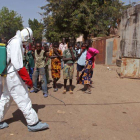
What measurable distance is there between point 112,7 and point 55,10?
516cm

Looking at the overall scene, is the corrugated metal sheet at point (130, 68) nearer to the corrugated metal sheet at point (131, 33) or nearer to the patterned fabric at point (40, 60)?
the corrugated metal sheet at point (131, 33)

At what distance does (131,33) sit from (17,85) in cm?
822

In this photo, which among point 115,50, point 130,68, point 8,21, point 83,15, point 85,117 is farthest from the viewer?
point 8,21

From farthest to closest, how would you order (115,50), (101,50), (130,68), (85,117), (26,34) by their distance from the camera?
1. (101,50)
2. (115,50)
3. (130,68)
4. (85,117)
5. (26,34)

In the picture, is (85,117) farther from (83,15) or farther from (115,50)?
(83,15)

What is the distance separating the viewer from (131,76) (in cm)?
716

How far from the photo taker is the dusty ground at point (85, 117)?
2.89m

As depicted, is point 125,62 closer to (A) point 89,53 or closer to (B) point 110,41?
(A) point 89,53

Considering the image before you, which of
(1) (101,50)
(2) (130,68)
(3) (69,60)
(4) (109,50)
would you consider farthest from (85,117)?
(1) (101,50)

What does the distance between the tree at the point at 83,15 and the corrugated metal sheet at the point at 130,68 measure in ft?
27.4

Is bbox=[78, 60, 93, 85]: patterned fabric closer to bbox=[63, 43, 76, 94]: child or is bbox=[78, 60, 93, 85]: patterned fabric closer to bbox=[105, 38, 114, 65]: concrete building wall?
bbox=[63, 43, 76, 94]: child

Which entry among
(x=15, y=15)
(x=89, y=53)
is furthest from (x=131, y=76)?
(x=15, y=15)

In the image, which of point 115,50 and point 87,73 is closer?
point 87,73

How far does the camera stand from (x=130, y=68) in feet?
23.4
